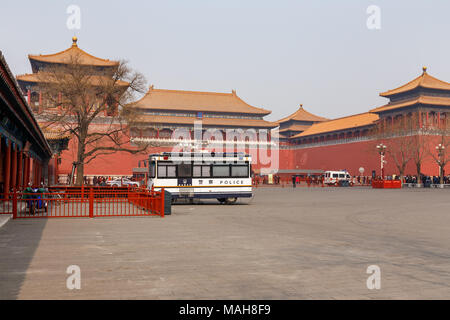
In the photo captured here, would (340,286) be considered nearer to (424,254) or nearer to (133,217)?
(424,254)

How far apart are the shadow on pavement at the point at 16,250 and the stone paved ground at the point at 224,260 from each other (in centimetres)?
1

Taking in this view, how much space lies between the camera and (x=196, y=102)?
67.6m

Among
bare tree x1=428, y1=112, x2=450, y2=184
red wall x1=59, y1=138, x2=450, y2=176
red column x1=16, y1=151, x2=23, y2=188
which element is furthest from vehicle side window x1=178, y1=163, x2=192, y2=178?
bare tree x1=428, y1=112, x2=450, y2=184

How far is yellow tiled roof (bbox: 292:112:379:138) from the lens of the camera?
63553 millimetres

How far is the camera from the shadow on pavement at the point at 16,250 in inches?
220

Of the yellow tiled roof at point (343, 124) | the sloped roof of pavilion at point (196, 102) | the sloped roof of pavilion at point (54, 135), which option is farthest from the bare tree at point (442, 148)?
the sloped roof of pavilion at point (54, 135)

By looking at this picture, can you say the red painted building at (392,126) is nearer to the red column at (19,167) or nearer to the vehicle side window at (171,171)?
the vehicle side window at (171,171)

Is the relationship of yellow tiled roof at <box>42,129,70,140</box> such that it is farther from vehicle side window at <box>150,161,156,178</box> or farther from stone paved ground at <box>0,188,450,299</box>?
stone paved ground at <box>0,188,450,299</box>

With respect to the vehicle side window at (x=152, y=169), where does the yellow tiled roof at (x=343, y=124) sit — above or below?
above

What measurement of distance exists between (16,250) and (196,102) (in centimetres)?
6007

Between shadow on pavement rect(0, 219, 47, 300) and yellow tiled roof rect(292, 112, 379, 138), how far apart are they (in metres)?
53.5

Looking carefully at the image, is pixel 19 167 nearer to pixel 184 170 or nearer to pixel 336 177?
pixel 184 170
